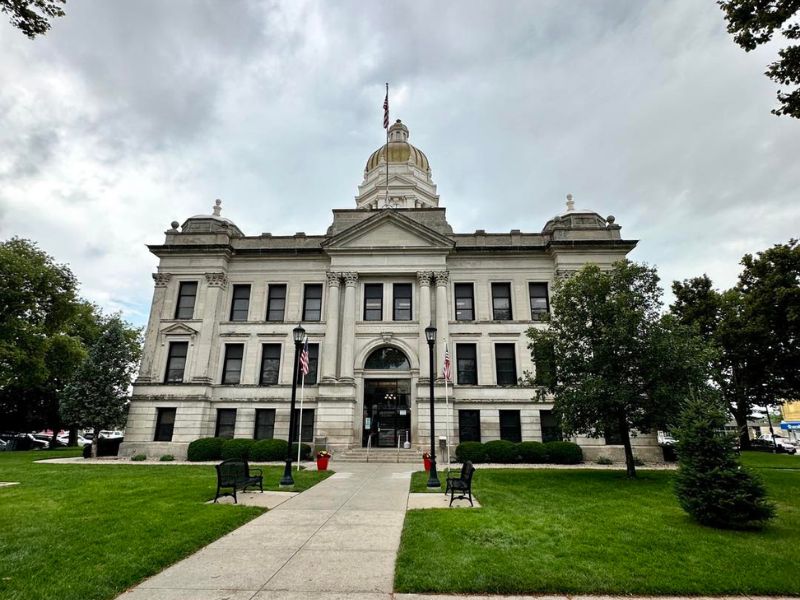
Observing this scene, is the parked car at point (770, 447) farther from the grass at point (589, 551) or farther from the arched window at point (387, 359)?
the grass at point (589, 551)

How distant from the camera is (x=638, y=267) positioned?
18375 millimetres

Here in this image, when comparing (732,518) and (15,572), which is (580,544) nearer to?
(732,518)

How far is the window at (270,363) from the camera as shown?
2800cm

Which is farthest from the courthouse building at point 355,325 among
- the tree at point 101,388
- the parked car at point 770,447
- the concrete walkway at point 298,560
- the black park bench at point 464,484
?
the parked car at point 770,447

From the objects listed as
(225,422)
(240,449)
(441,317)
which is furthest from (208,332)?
(441,317)

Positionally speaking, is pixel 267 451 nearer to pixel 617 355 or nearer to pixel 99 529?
pixel 99 529

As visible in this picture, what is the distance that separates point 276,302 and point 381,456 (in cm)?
1282

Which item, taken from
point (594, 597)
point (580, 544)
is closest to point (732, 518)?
point (580, 544)

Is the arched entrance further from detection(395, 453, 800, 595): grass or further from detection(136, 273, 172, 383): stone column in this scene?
detection(395, 453, 800, 595): grass

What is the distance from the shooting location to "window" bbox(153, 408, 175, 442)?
87.7 ft

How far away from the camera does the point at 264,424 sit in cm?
2722

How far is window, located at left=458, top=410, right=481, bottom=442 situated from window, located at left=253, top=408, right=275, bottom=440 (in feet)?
38.0

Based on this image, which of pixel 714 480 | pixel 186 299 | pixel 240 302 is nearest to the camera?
pixel 714 480

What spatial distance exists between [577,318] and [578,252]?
1130cm
